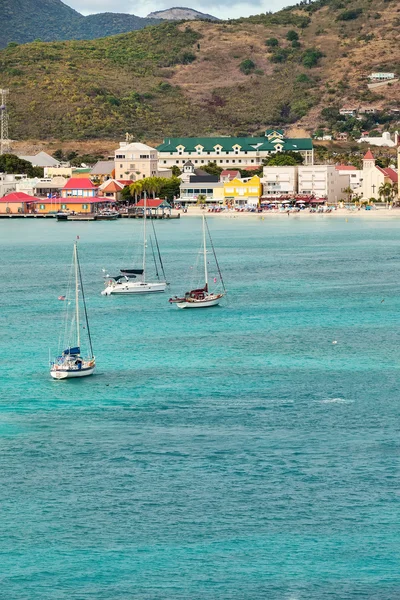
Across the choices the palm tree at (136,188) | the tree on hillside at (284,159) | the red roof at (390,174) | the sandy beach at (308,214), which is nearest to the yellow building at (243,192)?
the sandy beach at (308,214)

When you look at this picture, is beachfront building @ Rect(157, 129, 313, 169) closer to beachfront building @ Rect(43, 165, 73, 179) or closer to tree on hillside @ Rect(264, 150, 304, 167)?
tree on hillside @ Rect(264, 150, 304, 167)

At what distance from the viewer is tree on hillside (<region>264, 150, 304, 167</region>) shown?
567 ft

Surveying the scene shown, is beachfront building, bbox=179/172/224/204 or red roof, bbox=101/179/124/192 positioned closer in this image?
beachfront building, bbox=179/172/224/204

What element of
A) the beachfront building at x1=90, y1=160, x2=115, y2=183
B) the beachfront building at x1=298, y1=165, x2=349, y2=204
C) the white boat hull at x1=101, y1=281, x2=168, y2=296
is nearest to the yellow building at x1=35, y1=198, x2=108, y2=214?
the beachfront building at x1=90, y1=160, x2=115, y2=183

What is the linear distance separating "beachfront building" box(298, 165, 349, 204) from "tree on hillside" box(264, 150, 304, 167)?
7.70 m

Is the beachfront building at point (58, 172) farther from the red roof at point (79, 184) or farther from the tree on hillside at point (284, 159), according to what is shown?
the tree on hillside at point (284, 159)

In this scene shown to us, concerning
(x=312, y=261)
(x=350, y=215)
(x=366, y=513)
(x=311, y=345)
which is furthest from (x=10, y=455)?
(x=350, y=215)

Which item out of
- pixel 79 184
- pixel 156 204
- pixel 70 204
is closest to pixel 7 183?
pixel 79 184

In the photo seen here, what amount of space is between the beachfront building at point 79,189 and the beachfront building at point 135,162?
37.1 feet

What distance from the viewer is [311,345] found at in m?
53.2

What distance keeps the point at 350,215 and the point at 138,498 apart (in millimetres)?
125077

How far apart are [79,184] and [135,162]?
1303cm

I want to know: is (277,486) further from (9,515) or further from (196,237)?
(196,237)

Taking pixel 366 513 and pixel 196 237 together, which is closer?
pixel 366 513
